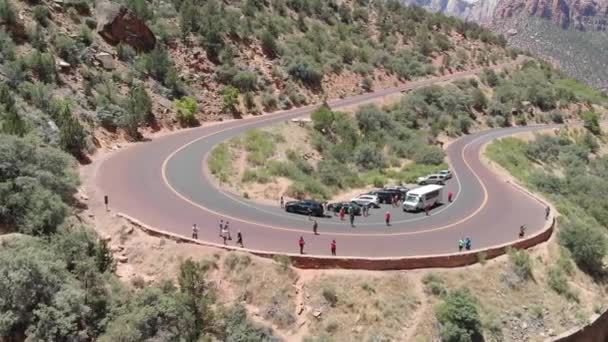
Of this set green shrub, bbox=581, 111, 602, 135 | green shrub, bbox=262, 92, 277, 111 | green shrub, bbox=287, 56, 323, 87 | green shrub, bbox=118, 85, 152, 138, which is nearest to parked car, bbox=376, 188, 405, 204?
green shrub, bbox=118, 85, 152, 138

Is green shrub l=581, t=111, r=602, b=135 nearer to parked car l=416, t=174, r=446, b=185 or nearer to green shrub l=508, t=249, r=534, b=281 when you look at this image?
parked car l=416, t=174, r=446, b=185

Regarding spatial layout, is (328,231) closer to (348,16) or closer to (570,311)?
(570,311)

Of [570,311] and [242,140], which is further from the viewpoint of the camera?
[242,140]

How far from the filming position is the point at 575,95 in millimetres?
94000

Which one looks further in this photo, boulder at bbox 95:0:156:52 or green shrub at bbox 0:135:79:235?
boulder at bbox 95:0:156:52

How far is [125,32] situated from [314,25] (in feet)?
107

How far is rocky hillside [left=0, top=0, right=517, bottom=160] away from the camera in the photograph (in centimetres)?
4291

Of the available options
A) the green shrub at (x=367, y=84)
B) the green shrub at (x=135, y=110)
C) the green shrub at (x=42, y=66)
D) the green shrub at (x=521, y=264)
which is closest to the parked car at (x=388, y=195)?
the green shrub at (x=521, y=264)

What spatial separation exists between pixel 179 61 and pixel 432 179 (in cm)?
2967

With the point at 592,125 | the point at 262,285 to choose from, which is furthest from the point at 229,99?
the point at 592,125

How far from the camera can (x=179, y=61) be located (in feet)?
196

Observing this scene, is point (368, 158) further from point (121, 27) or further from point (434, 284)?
point (121, 27)

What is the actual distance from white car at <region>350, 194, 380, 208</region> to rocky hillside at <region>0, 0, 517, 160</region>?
18987 mm

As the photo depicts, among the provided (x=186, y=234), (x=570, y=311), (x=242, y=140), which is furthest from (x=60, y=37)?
(x=570, y=311)
